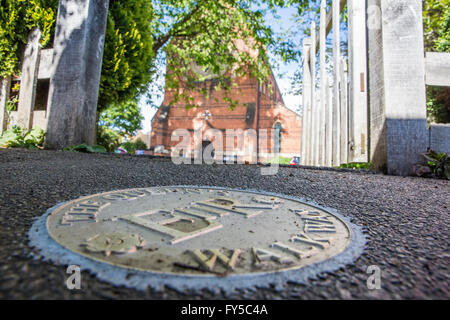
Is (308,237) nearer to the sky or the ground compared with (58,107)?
nearer to the ground

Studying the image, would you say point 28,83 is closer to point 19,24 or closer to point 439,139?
point 19,24

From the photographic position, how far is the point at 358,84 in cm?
429

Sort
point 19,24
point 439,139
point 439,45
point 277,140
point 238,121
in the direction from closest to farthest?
point 439,139, point 19,24, point 439,45, point 277,140, point 238,121

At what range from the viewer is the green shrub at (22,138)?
4801mm

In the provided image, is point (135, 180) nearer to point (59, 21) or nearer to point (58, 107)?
→ point (58, 107)

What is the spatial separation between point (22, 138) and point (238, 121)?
61.1 ft

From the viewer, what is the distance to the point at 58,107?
5.03 m

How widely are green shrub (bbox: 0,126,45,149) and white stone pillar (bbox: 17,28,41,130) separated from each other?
33cm

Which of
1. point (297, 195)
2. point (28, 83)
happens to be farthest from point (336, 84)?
point (28, 83)

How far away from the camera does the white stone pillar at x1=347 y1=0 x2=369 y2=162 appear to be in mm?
4285

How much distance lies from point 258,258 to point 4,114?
24.2 ft

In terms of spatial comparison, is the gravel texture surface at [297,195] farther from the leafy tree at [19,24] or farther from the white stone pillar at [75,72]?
the leafy tree at [19,24]

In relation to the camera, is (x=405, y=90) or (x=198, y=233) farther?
(x=405, y=90)
